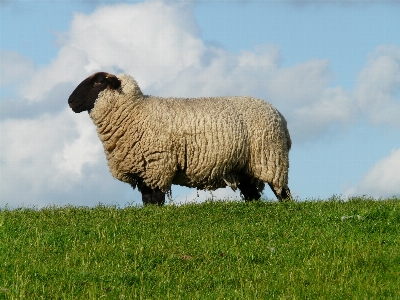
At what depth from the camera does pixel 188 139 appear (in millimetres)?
16859

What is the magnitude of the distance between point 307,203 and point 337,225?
7.14 ft

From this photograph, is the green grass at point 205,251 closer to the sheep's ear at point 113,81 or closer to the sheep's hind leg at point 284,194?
the sheep's hind leg at point 284,194

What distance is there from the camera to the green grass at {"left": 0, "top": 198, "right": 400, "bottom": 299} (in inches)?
403

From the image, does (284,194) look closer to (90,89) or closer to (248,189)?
(248,189)

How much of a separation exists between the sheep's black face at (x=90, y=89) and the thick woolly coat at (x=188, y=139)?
0.16m

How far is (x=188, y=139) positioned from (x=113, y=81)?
244 centimetres

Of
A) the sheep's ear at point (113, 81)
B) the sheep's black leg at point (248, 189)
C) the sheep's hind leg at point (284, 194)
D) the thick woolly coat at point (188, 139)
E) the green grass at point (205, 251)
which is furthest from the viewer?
the sheep's black leg at point (248, 189)

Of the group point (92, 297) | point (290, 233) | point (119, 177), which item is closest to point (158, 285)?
point (92, 297)

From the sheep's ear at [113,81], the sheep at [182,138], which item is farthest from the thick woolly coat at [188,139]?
the sheep's ear at [113,81]

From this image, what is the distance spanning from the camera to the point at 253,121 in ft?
57.4

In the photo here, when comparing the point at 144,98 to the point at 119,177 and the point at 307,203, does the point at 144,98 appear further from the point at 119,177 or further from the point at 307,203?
the point at 307,203

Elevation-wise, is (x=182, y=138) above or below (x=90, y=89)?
below

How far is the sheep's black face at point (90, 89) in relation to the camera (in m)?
17.7

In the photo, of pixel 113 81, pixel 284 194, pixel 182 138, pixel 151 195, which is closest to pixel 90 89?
pixel 113 81
